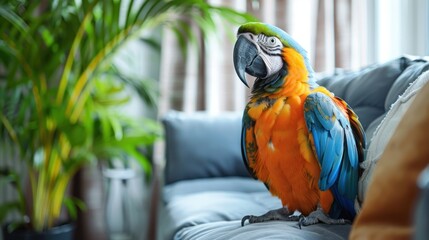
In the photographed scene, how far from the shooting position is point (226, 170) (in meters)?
1.95

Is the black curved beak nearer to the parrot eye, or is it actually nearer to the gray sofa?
the parrot eye

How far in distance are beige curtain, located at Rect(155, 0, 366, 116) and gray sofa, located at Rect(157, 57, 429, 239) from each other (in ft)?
Answer: 1.51

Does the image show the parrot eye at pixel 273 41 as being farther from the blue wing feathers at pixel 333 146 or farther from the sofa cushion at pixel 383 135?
the sofa cushion at pixel 383 135

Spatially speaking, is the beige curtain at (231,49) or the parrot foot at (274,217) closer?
the parrot foot at (274,217)

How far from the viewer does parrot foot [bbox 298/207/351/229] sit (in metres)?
0.90

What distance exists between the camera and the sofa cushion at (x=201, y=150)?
6.34 feet

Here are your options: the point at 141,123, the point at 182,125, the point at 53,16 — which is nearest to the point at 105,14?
the point at 53,16

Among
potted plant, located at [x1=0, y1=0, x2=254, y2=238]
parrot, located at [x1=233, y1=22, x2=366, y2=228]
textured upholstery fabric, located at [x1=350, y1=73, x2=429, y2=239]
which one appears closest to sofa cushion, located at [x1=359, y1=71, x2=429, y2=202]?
parrot, located at [x1=233, y1=22, x2=366, y2=228]

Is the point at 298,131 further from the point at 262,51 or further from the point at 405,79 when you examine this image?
the point at 405,79

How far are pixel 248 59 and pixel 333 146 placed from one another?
209 mm

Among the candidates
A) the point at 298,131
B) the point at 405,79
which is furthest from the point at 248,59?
the point at 405,79

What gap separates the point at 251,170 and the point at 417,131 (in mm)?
503

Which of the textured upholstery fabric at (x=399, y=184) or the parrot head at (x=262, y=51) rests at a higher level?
the parrot head at (x=262, y=51)

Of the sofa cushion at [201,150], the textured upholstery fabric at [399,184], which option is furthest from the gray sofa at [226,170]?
the textured upholstery fabric at [399,184]
